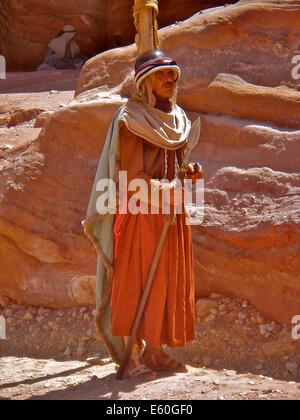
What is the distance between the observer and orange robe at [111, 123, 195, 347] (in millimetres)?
5188

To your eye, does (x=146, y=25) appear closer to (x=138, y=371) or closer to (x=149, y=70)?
(x=149, y=70)

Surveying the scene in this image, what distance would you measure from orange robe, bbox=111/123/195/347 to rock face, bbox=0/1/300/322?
1115 millimetres

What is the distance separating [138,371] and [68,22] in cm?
1099

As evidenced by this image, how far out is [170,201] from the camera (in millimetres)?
5164

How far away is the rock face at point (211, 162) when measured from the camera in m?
6.42

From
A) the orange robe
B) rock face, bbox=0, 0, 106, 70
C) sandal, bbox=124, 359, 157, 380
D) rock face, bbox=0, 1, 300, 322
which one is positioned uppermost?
rock face, bbox=0, 0, 106, 70

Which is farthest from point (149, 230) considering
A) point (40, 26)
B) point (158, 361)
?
point (40, 26)

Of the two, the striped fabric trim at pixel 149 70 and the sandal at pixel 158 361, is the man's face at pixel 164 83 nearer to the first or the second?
the striped fabric trim at pixel 149 70

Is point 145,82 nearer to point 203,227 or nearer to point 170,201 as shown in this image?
point 170,201

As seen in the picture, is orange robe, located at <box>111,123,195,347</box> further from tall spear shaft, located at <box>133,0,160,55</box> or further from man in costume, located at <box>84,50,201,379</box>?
tall spear shaft, located at <box>133,0,160,55</box>

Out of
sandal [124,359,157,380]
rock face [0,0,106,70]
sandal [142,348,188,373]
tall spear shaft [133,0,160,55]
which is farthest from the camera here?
rock face [0,0,106,70]

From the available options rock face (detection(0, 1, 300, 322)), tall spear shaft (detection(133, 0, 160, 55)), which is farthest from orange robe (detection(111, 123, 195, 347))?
rock face (detection(0, 1, 300, 322))

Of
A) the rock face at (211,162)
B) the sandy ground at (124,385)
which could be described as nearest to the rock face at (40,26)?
the rock face at (211,162)

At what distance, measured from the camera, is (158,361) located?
541 cm
